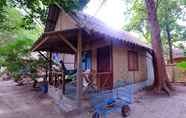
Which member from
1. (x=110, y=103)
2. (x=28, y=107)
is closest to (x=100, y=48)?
(x=110, y=103)

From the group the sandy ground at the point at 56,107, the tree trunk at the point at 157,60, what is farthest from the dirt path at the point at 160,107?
the tree trunk at the point at 157,60

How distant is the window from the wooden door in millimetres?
1928

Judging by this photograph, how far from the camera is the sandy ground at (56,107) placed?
22.8 feet

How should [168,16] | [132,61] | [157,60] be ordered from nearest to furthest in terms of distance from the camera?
[157,60] < [132,61] < [168,16]

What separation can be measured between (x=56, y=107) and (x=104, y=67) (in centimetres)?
340

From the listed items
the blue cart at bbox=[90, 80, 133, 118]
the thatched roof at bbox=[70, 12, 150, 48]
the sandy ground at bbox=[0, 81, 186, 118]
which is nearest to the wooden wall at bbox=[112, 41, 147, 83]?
the thatched roof at bbox=[70, 12, 150, 48]

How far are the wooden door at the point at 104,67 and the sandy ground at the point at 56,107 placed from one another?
6.09ft

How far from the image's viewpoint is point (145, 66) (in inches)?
540

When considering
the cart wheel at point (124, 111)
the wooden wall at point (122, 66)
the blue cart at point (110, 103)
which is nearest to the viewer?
the blue cart at point (110, 103)

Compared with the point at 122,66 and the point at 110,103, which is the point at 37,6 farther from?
the point at 122,66

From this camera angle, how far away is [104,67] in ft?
33.0

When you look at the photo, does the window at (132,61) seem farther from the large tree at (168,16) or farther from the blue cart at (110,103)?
the large tree at (168,16)

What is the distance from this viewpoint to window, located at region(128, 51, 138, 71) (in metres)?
11.3

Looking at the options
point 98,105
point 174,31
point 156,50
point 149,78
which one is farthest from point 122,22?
point 98,105
